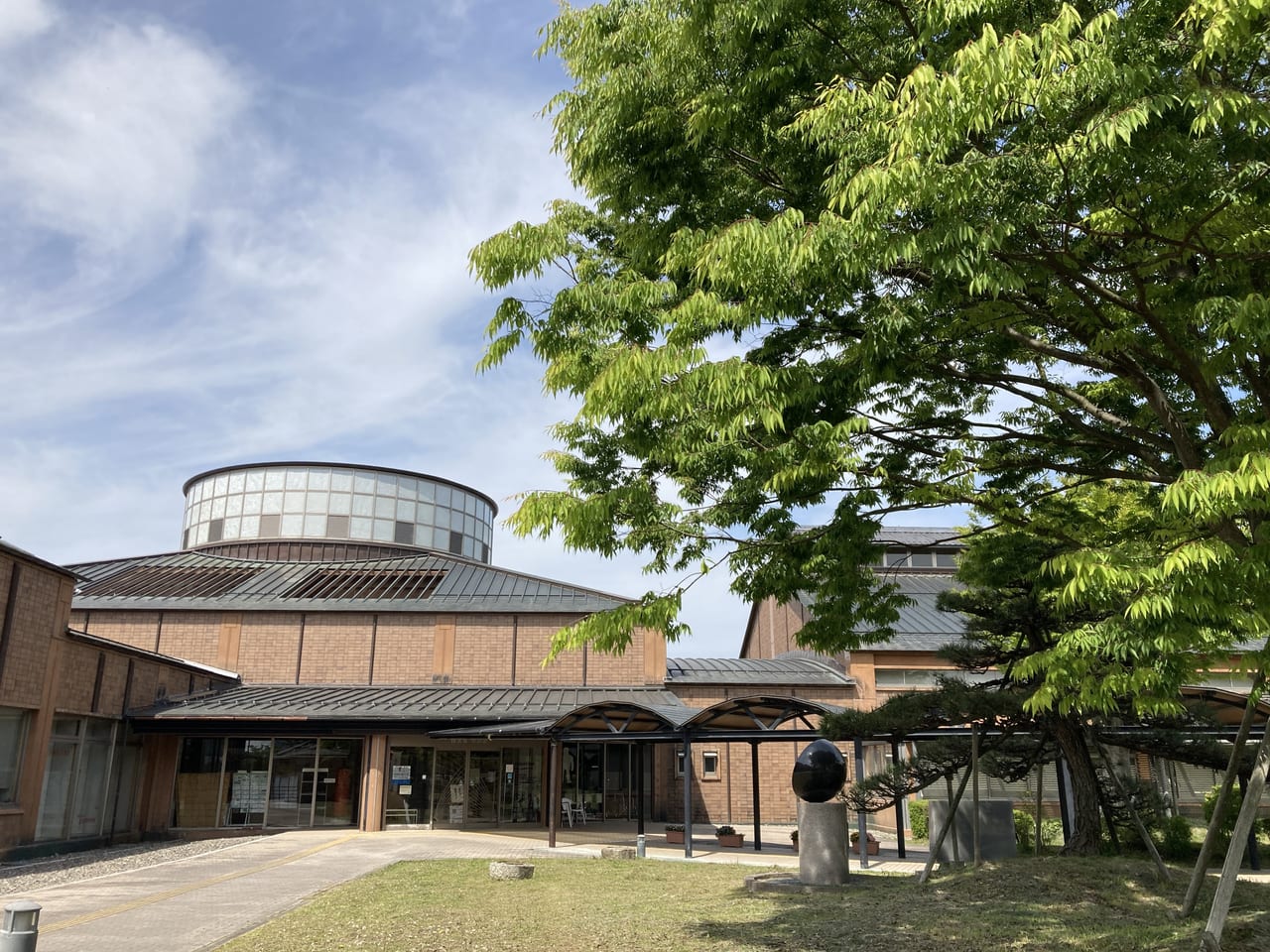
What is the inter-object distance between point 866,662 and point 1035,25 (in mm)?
26664

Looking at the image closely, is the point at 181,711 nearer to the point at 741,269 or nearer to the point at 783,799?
the point at 783,799

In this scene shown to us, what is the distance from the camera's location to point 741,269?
18.8 ft

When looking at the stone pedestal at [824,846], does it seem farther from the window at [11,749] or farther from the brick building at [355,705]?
the window at [11,749]

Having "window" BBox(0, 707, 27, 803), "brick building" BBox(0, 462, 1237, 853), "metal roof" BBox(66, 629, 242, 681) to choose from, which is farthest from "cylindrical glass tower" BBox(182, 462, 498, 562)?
"window" BBox(0, 707, 27, 803)

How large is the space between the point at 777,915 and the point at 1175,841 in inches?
396

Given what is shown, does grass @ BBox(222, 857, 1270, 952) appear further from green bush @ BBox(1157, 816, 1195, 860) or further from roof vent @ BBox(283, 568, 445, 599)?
roof vent @ BBox(283, 568, 445, 599)

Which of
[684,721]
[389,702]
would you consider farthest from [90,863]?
[684,721]

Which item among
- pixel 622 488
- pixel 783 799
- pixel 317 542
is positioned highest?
pixel 317 542

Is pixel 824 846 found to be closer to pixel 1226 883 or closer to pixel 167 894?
pixel 1226 883

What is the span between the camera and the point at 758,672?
32438 mm

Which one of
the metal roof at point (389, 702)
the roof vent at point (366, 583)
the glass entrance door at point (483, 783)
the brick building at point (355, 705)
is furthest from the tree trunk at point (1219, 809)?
the roof vent at point (366, 583)

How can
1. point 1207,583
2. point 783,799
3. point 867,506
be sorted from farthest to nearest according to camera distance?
1. point 783,799
2. point 867,506
3. point 1207,583

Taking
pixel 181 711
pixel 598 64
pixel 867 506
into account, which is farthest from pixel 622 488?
pixel 181 711

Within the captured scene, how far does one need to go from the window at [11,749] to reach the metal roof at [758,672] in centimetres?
1802
